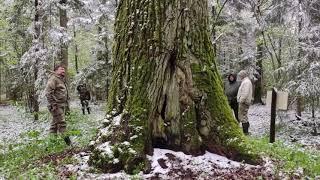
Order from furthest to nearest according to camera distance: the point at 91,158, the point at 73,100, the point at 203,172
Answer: the point at 73,100, the point at 91,158, the point at 203,172

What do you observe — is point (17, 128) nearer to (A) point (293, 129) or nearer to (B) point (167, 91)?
(A) point (293, 129)

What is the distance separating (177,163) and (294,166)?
174 centimetres

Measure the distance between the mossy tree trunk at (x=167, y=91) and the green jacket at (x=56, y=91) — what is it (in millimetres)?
3349

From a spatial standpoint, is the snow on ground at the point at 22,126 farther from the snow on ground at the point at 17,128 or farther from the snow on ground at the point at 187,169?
the snow on ground at the point at 187,169

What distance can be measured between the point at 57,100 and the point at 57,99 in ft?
0.09

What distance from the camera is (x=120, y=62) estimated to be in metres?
5.94

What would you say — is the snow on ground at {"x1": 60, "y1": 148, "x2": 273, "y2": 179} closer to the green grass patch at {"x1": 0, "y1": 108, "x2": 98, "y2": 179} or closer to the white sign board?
the green grass patch at {"x1": 0, "y1": 108, "x2": 98, "y2": 179}

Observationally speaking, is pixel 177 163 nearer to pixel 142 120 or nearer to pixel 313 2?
pixel 142 120

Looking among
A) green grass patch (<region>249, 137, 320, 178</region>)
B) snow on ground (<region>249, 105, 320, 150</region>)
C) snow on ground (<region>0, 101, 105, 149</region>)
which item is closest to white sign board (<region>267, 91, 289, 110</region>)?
green grass patch (<region>249, 137, 320, 178</region>)

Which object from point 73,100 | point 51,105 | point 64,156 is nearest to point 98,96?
point 73,100

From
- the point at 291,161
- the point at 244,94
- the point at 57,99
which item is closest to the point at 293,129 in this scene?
the point at 244,94

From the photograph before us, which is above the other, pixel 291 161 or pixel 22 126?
pixel 291 161

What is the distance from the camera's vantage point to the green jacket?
29.0ft

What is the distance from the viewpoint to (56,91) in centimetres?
898
